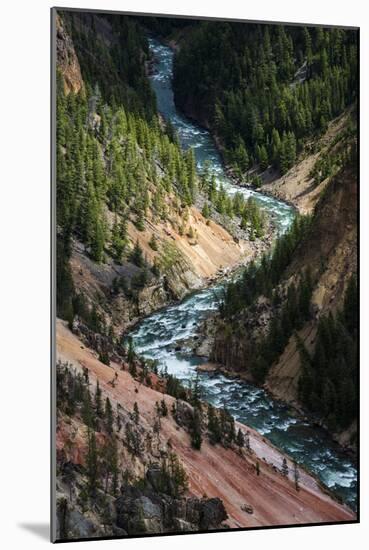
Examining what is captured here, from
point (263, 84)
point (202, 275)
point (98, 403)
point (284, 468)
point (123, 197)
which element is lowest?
point (284, 468)

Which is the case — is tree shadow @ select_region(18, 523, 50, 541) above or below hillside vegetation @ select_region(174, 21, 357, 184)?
below

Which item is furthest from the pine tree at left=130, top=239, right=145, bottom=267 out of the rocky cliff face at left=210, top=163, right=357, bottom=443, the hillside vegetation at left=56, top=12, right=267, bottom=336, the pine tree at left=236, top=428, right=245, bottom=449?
the pine tree at left=236, top=428, right=245, bottom=449

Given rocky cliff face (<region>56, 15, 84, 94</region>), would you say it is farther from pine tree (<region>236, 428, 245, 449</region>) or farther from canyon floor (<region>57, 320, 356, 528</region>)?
pine tree (<region>236, 428, 245, 449</region>)

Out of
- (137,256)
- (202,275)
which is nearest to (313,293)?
(202,275)

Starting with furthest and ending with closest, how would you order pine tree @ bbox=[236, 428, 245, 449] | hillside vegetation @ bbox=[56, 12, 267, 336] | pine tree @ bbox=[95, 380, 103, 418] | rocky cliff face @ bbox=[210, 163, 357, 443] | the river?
rocky cliff face @ bbox=[210, 163, 357, 443], the river, pine tree @ bbox=[236, 428, 245, 449], hillside vegetation @ bbox=[56, 12, 267, 336], pine tree @ bbox=[95, 380, 103, 418]

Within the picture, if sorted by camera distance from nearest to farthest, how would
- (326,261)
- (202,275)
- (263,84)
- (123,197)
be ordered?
(123,197), (202,275), (326,261), (263,84)

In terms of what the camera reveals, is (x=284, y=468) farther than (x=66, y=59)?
Yes

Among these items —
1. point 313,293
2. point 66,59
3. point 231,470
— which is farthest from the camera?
point 313,293

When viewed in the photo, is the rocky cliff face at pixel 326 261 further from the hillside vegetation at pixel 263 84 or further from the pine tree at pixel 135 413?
the pine tree at pixel 135 413

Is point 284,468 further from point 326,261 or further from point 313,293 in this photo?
point 326,261
